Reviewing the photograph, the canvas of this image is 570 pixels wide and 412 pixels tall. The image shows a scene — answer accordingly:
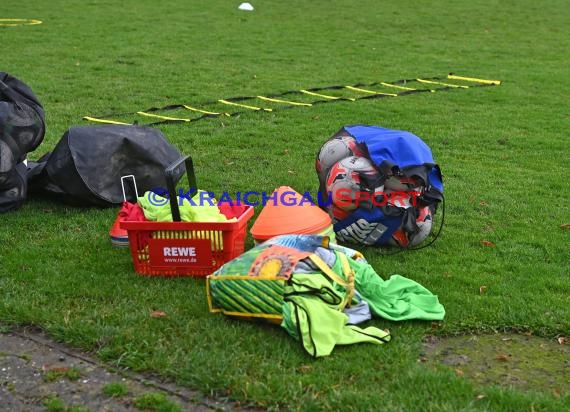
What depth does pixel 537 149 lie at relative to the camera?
8.34 metres

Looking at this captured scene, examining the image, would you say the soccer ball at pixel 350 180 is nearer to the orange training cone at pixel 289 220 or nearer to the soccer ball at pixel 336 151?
the soccer ball at pixel 336 151

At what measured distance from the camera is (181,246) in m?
4.64

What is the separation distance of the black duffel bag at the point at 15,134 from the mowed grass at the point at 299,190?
197 mm

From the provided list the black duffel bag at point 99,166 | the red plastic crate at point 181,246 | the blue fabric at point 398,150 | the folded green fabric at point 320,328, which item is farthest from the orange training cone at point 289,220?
the black duffel bag at point 99,166

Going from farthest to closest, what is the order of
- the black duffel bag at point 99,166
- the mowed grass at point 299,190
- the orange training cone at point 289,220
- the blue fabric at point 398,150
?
1. the black duffel bag at point 99,166
2. the blue fabric at point 398,150
3. the orange training cone at point 289,220
4. the mowed grass at point 299,190

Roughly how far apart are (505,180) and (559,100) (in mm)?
4828

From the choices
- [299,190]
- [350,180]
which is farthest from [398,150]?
[299,190]

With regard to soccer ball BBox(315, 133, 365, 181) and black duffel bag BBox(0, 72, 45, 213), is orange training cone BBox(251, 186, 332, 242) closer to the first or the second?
soccer ball BBox(315, 133, 365, 181)

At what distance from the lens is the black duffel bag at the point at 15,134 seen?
570 cm

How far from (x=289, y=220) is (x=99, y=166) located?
172 centimetres

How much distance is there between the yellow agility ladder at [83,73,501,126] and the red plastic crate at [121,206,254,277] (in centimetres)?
379

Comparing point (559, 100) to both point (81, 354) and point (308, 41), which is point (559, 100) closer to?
point (308, 41)

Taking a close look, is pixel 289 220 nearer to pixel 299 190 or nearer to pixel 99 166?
pixel 299 190

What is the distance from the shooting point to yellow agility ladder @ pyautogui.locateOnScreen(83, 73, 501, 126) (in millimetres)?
9297
